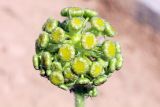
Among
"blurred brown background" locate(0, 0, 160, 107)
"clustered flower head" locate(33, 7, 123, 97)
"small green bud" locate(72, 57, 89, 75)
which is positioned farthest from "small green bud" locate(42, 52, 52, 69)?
"blurred brown background" locate(0, 0, 160, 107)

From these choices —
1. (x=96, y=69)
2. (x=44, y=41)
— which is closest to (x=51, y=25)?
(x=44, y=41)

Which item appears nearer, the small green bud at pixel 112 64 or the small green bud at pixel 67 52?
the small green bud at pixel 67 52

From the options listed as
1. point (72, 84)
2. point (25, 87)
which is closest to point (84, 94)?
point (72, 84)

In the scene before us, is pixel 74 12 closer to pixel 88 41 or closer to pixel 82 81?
pixel 88 41

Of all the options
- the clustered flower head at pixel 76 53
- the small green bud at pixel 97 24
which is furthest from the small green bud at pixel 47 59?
the small green bud at pixel 97 24

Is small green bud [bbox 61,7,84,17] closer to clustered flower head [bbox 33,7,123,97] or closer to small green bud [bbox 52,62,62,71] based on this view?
clustered flower head [bbox 33,7,123,97]

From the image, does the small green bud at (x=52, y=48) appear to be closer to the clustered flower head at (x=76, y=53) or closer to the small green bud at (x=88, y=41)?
the clustered flower head at (x=76, y=53)
